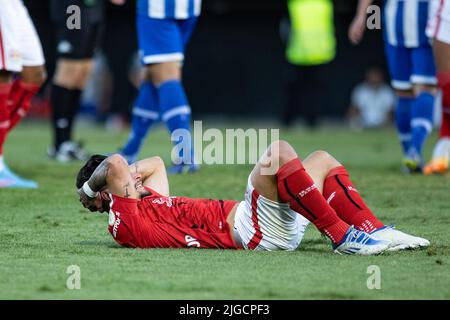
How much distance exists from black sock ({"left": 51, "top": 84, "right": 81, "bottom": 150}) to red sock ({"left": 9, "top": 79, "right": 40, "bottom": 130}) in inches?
74.3

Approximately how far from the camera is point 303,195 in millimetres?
5398

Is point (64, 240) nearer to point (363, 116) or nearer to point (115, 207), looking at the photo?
point (115, 207)

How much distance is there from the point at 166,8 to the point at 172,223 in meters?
4.04

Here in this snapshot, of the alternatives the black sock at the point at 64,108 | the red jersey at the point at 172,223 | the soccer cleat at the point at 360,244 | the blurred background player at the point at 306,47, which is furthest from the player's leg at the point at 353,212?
the blurred background player at the point at 306,47

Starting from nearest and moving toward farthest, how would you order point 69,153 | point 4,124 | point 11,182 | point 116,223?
point 116,223, point 4,124, point 11,182, point 69,153

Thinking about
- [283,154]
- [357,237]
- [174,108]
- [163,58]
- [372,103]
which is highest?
[283,154]

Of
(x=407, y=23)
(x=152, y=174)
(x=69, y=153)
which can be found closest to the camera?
(x=152, y=174)

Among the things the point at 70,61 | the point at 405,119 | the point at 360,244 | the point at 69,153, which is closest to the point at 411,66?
the point at 405,119

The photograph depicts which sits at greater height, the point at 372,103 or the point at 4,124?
the point at 4,124

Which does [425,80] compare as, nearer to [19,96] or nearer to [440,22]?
[440,22]

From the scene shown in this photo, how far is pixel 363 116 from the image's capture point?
64.4ft

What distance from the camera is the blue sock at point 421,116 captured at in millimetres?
9609
